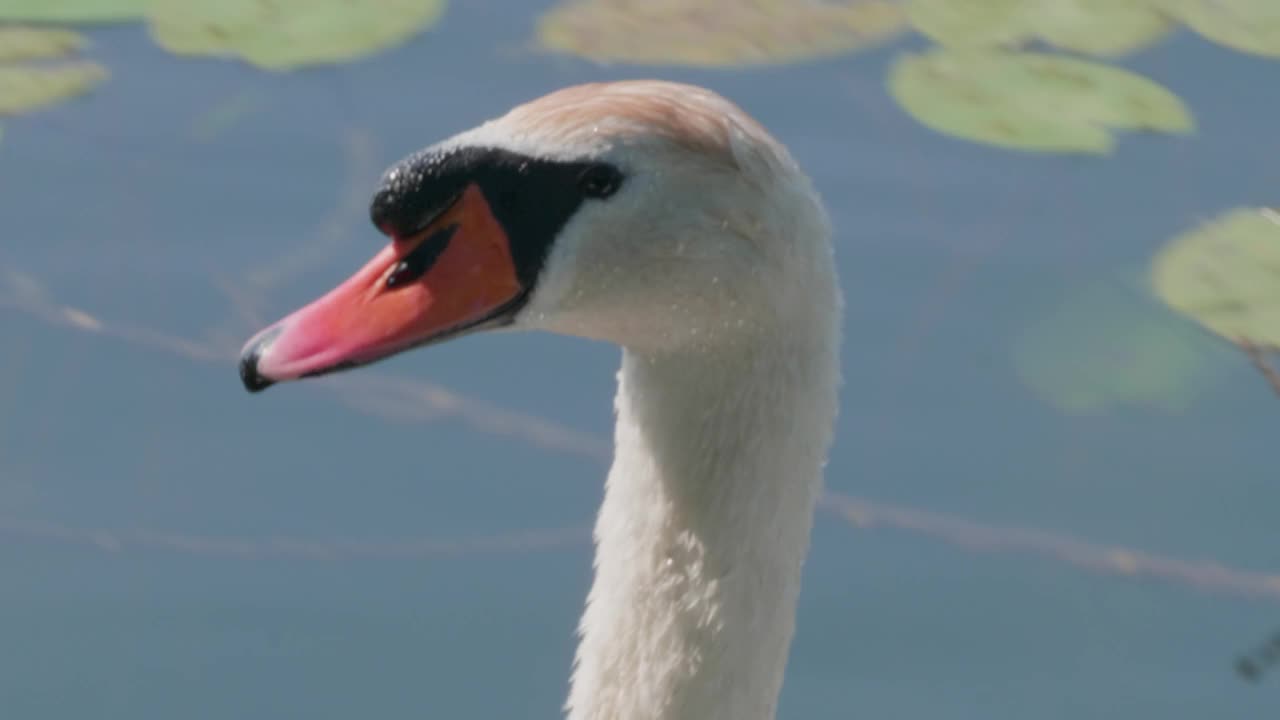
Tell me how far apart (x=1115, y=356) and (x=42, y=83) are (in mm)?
1995

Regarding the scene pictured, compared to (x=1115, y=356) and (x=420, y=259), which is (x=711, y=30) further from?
(x=420, y=259)

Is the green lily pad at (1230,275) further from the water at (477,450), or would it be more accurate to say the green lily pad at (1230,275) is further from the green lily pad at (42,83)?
the green lily pad at (42,83)

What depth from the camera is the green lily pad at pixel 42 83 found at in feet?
12.6

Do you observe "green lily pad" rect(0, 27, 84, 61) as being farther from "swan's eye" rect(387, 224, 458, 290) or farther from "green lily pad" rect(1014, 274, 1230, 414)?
"swan's eye" rect(387, 224, 458, 290)

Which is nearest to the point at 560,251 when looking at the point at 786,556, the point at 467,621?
the point at 786,556

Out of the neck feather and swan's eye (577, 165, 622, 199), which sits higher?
swan's eye (577, 165, 622, 199)

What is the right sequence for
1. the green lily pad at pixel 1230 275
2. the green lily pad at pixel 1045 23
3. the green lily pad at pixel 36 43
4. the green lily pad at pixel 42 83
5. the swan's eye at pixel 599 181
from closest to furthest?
1. the swan's eye at pixel 599 181
2. the green lily pad at pixel 1230 275
3. the green lily pad at pixel 42 83
4. the green lily pad at pixel 36 43
5. the green lily pad at pixel 1045 23

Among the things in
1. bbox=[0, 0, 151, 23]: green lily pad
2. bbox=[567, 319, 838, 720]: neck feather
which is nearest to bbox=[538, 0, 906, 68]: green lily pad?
bbox=[0, 0, 151, 23]: green lily pad

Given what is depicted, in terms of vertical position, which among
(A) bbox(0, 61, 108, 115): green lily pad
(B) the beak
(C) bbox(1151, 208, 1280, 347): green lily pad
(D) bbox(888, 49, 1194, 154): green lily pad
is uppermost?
(B) the beak

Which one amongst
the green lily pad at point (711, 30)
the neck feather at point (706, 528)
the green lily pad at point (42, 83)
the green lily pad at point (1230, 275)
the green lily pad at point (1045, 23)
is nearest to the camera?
the neck feather at point (706, 528)

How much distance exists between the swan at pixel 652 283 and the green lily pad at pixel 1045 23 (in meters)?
2.45

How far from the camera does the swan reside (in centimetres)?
170

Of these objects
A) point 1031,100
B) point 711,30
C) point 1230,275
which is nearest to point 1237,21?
point 1031,100

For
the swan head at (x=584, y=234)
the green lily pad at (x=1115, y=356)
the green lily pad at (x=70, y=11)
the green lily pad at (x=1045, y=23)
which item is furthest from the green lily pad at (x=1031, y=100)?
the swan head at (x=584, y=234)
